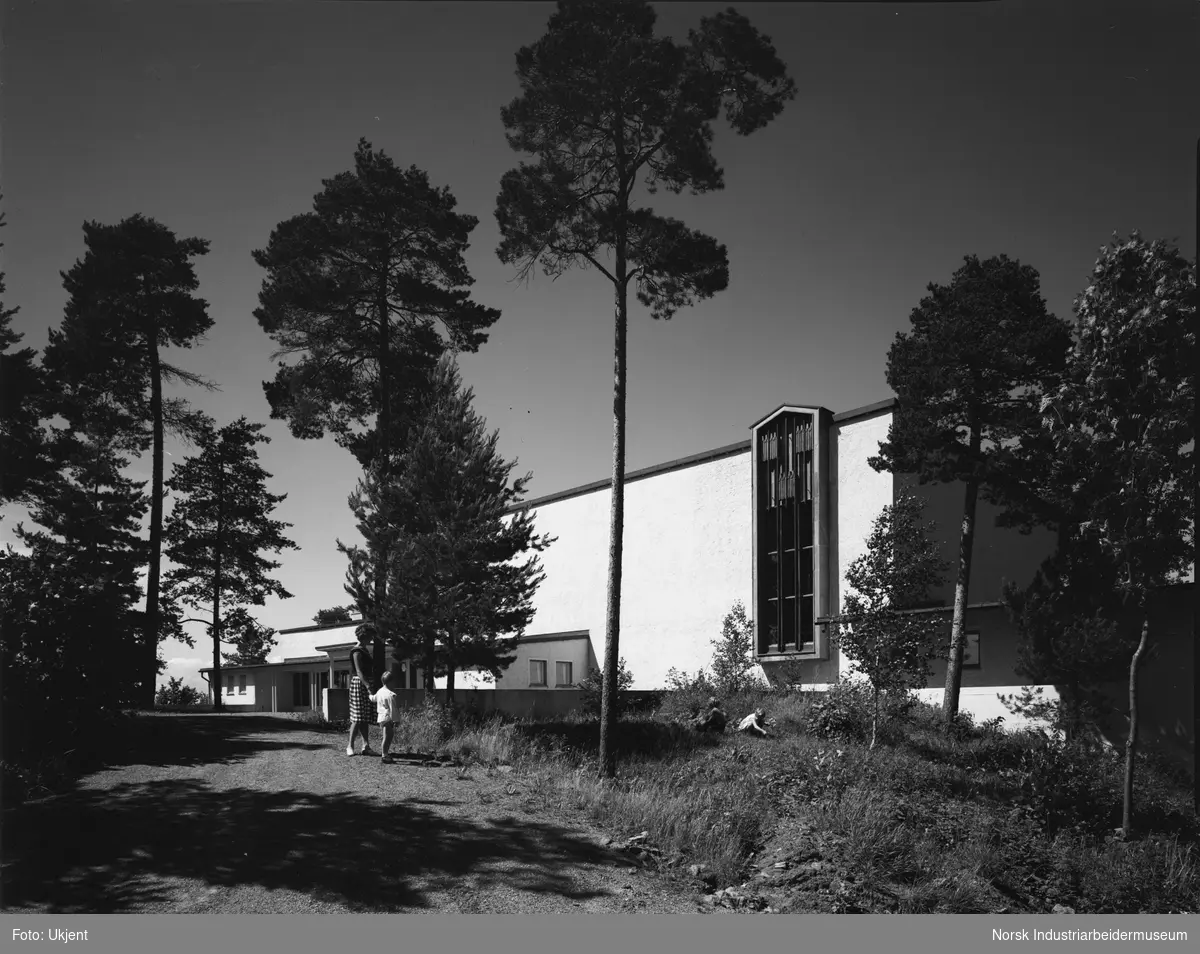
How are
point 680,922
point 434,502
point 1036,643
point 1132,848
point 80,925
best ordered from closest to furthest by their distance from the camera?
point 80,925 → point 680,922 → point 1132,848 → point 434,502 → point 1036,643

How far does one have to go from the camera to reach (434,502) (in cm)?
1905

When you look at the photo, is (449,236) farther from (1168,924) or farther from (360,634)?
(1168,924)

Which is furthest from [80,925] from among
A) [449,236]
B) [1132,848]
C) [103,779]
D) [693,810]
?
Answer: [449,236]

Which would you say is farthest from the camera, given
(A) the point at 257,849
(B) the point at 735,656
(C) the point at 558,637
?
(C) the point at 558,637

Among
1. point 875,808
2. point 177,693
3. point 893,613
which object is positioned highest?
point 893,613

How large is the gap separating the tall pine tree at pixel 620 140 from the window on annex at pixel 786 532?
11.4 metres

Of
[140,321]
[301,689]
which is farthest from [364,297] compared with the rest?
[301,689]

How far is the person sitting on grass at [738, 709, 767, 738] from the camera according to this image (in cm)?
2041

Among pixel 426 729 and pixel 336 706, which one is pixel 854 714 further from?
pixel 336 706

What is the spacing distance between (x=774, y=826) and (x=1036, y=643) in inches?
441

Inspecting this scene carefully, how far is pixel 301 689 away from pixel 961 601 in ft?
119

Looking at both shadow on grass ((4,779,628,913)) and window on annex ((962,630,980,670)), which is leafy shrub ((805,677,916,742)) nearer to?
window on annex ((962,630,980,670))

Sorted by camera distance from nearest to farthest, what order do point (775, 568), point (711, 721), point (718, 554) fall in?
point (711, 721)
point (775, 568)
point (718, 554)

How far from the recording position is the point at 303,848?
9.48 metres
